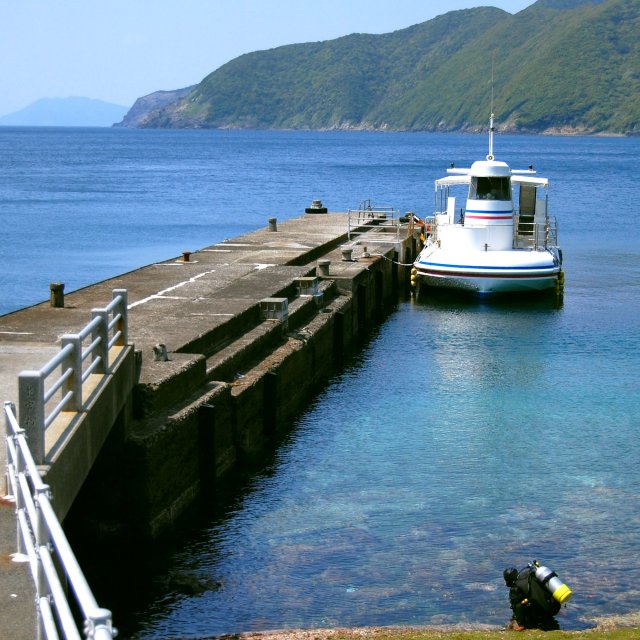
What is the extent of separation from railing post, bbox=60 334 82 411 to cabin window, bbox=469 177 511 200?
3186 centimetres

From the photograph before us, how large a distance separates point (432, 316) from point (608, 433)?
16057 mm

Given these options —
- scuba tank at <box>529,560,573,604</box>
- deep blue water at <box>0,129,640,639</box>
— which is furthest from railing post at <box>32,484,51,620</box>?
scuba tank at <box>529,560,573,604</box>

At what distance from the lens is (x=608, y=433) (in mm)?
24141

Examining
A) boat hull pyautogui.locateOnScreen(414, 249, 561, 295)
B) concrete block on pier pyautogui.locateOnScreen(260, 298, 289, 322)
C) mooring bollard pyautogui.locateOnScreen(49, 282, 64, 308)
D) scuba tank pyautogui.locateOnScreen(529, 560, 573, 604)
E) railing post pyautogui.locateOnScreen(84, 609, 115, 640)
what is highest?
railing post pyautogui.locateOnScreen(84, 609, 115, 640)

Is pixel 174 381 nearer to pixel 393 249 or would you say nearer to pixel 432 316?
pixel 432 316

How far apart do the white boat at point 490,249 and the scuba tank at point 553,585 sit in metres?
27.1

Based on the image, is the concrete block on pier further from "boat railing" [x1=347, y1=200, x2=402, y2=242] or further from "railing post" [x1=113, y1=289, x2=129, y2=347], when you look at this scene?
"boat railing" [x1=347, y1=200, x2=402, y2=242]

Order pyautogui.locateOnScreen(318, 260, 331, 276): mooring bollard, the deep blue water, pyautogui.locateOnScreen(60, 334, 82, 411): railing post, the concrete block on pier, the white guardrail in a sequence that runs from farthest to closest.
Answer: pyautogui.locateOnScreen(318, 260, 331, 276): mooring bollard < the concrete block on pier < the deep blue water < pyautogui.locateOnScreen(60, 334, 82, 411): railing post < the white guardrail

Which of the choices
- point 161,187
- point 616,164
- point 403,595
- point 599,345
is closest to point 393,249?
point 599,345

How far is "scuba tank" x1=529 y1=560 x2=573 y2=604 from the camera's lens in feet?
45.6

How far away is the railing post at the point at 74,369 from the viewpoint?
11766mm

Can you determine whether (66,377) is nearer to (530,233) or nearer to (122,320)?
(122,320)

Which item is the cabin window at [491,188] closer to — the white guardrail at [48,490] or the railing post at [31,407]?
the white guardrail at [48,490]

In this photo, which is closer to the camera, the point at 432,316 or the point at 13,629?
the point at 13,629
